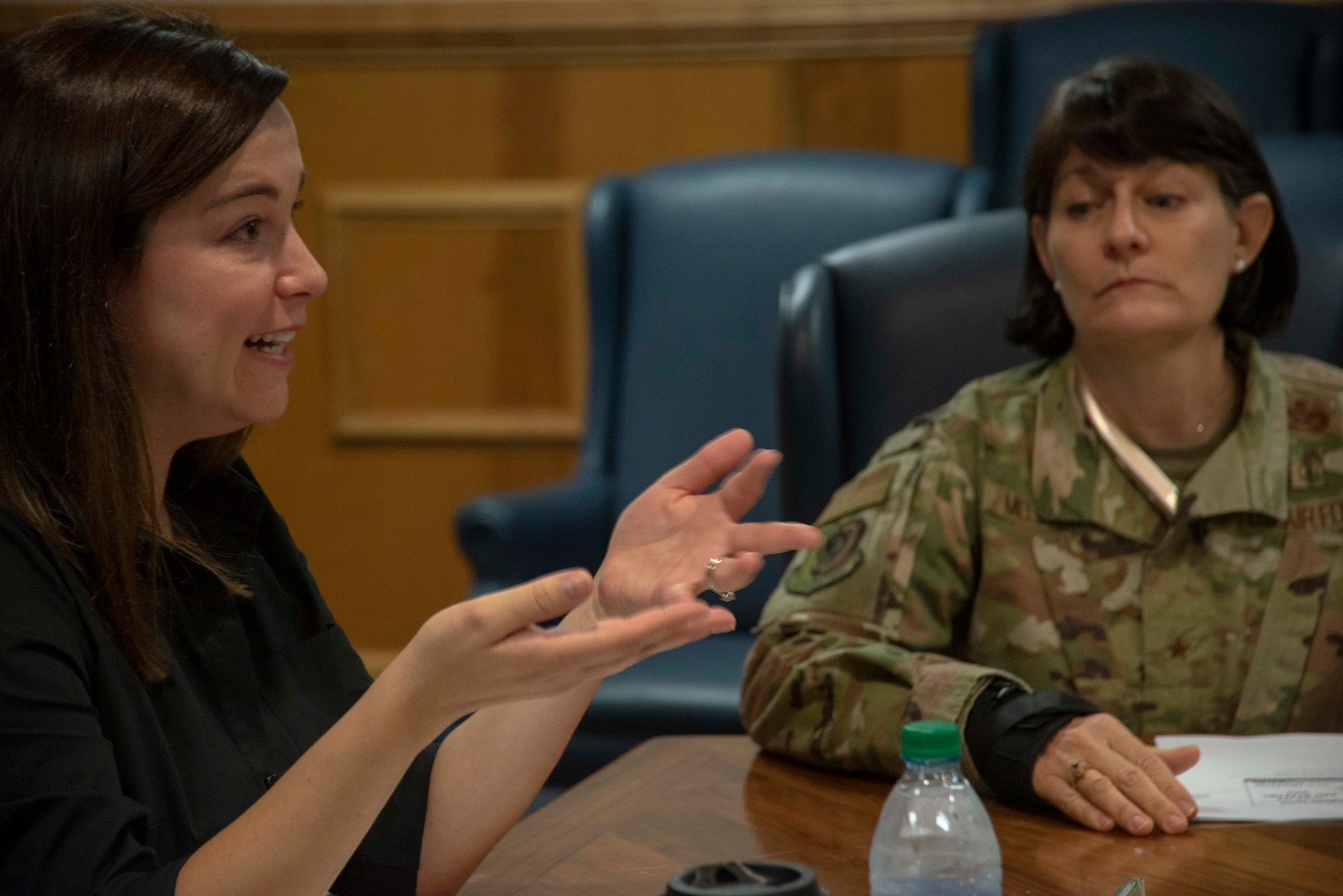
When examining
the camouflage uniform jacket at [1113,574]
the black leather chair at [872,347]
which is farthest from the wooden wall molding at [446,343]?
the camouflage uniform jacket at [1113,574]

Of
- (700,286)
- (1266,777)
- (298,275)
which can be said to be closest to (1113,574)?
(1266,777)

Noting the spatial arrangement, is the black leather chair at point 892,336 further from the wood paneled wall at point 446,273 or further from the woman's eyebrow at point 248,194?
the wood paneled wall at point 446,273

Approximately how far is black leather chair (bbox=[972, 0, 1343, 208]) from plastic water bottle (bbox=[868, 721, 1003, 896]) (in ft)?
6.15

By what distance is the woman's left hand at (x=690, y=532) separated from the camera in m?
1.10

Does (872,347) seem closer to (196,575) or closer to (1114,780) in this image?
(1114,780)

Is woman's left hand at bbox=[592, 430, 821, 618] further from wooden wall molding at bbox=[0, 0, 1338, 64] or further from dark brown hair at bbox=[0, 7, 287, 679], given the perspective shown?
wooden wall molding at bbox=[0, 0, 1338, 64]

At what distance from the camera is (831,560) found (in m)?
1.61

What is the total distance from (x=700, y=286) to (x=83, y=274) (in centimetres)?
183

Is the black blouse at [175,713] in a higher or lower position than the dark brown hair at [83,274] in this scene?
lower

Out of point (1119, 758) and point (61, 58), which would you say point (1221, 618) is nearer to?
point (1119, 758)

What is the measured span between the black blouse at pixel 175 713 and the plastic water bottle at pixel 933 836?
0.38 meters

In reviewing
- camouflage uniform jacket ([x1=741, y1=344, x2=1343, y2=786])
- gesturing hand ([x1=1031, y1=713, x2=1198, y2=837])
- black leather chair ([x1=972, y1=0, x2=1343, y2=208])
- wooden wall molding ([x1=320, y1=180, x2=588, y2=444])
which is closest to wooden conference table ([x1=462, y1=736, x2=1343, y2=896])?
gesturing hand ([x1=1031, y1=713, x2=1198, y2=837])

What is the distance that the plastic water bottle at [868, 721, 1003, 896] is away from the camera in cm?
98

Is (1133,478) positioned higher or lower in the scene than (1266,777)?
higher
